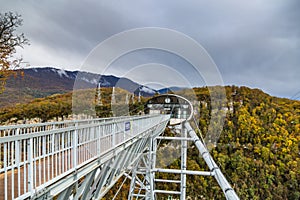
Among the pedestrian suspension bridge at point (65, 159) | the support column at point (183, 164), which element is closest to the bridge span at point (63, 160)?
the pedestrian suspension bridge at point (65, 159)

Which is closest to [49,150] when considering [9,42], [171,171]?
[9,42]

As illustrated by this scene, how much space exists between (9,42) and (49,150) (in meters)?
8.49

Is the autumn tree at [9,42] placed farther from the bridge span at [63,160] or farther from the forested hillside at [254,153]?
the forested hillside at [254,153]

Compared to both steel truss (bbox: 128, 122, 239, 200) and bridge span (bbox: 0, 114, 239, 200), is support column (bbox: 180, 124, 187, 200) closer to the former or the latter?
steel truss (bbox: 128, 122, 239, 200)

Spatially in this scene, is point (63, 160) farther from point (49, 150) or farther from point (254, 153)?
point (254, 153)

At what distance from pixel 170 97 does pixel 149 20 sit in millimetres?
5461

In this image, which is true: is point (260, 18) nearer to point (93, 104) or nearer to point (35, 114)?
point (93, 104)

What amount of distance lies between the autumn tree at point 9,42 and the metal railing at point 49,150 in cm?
554

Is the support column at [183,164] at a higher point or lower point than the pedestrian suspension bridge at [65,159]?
Result: lower

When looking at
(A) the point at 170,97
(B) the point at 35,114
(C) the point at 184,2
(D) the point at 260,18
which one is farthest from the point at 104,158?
(D) the point at 260,18

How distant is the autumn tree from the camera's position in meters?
9.28

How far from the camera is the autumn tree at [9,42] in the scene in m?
9.28

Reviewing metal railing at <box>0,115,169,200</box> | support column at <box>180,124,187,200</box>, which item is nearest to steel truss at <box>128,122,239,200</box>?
support column at <box>180,124,187,200</box>

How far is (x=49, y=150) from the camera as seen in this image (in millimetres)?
3332
